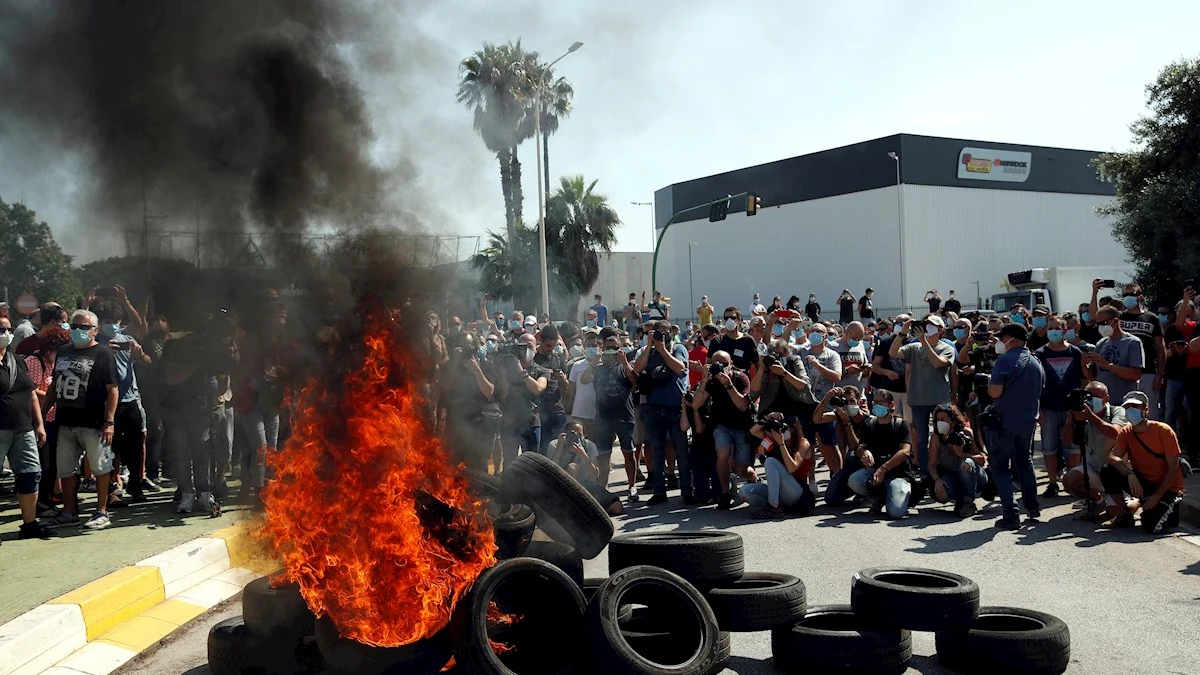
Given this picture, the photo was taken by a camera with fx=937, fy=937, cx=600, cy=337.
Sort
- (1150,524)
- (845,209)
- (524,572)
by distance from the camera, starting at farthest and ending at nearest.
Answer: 1. (845,209)
2. (1150,524)
3. (524,572)

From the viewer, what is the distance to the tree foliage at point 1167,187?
72.0ft

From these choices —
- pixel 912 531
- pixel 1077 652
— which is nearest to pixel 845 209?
pixel 912 531

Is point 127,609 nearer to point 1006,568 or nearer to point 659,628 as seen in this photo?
point 659,628

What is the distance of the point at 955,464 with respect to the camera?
970 centimetres

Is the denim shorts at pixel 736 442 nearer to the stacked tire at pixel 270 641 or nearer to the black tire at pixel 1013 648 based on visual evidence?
the black tire at pixel 1013 648

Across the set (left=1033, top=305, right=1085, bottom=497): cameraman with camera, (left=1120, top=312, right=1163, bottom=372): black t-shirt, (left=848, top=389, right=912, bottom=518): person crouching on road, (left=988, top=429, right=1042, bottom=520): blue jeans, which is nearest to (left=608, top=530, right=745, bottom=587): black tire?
(left=988, top=429, right=1042, bottom=520): blue jeans

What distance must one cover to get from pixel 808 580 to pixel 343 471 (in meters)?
3.63

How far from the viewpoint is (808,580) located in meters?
7.11

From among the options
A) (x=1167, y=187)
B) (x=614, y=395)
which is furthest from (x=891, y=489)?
(x=1167, y=187)

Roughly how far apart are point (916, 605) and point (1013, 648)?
53cm

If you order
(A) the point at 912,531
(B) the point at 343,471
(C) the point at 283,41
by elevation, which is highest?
(C) the point at 283,41

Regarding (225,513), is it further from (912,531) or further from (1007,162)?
(1007,162)

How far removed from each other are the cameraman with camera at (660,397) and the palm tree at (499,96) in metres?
2.25

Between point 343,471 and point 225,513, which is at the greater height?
point 343,471
